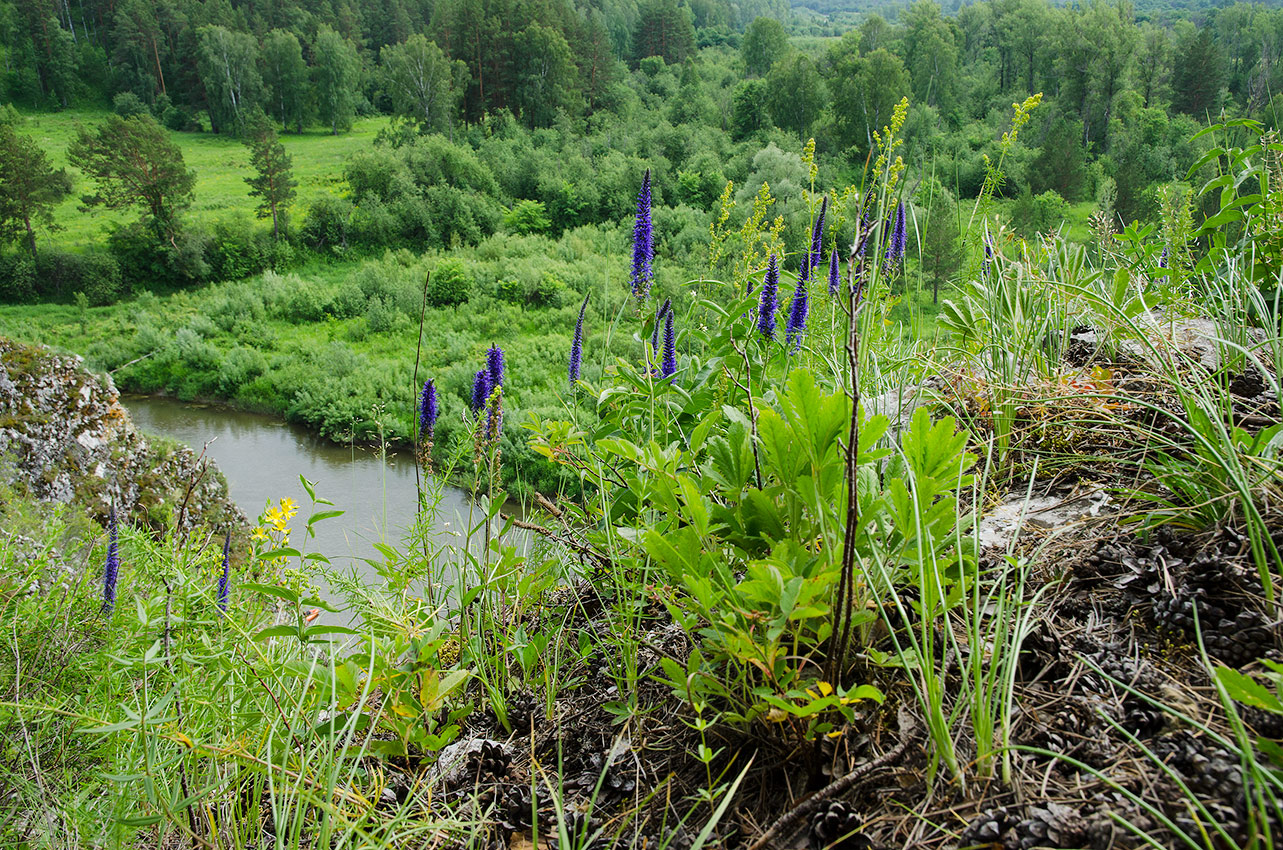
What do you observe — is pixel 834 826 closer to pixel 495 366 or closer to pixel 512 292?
pixel 495 366

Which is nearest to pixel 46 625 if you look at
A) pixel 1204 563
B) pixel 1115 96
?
pixel 1204 563

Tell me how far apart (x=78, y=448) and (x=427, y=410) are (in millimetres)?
5807

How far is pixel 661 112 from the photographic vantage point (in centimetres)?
4688

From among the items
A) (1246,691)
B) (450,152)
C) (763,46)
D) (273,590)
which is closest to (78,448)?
(273,590)

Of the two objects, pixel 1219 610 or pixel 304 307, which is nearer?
pixel 1219 610

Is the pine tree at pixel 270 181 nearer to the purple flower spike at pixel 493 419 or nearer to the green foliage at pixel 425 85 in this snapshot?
the green foliage at pixel 425 85

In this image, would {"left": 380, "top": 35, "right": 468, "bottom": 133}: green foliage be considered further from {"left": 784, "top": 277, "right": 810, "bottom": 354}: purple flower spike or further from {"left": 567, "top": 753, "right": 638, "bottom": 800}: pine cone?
{"left": 567, "top": 753, "right": 638, "bottom": 800}: pine cone

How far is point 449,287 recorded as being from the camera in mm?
24828

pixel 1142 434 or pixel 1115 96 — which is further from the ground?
pixel 1115 96

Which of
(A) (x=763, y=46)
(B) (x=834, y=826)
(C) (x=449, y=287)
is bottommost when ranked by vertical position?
(C) (x=449, y=287)

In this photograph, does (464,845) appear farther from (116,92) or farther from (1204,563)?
(116,92)

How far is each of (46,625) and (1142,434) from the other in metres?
3.08

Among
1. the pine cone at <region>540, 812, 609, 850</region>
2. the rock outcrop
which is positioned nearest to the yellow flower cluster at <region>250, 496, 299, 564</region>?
the pine cone at <region>540, 812, 609, 850</region>

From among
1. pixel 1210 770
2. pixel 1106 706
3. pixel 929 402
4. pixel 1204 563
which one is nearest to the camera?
pixel 1210 770
